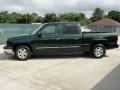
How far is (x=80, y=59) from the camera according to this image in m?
13.4

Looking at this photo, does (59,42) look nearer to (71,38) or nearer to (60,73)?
(71,38)

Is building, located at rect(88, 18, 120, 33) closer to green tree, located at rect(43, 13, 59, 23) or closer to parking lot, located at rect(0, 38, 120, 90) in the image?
green tree, located at rect(43, 13, 59, 23)

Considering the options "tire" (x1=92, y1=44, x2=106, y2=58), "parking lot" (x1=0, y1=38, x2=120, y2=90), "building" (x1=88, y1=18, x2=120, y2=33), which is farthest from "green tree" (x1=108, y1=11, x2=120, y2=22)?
"parking lot" (x1=0, y1=38, x2=120, y2=90)

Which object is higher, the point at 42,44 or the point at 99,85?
the point at 42,44

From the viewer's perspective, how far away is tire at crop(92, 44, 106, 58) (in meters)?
13.8

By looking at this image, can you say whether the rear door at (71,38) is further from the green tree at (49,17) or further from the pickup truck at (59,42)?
the green tree at (49,17)

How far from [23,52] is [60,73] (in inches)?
133

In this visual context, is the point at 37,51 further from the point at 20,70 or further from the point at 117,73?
the point at 117,73

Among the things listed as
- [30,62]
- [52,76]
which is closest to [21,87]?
[52,76]

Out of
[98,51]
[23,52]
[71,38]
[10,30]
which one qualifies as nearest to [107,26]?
[10,30]

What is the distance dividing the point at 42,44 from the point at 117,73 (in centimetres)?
416

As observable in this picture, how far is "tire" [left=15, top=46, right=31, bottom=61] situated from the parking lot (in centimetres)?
25

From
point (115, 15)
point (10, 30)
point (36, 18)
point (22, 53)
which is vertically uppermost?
point (115, 15)

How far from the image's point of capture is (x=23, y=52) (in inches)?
521
